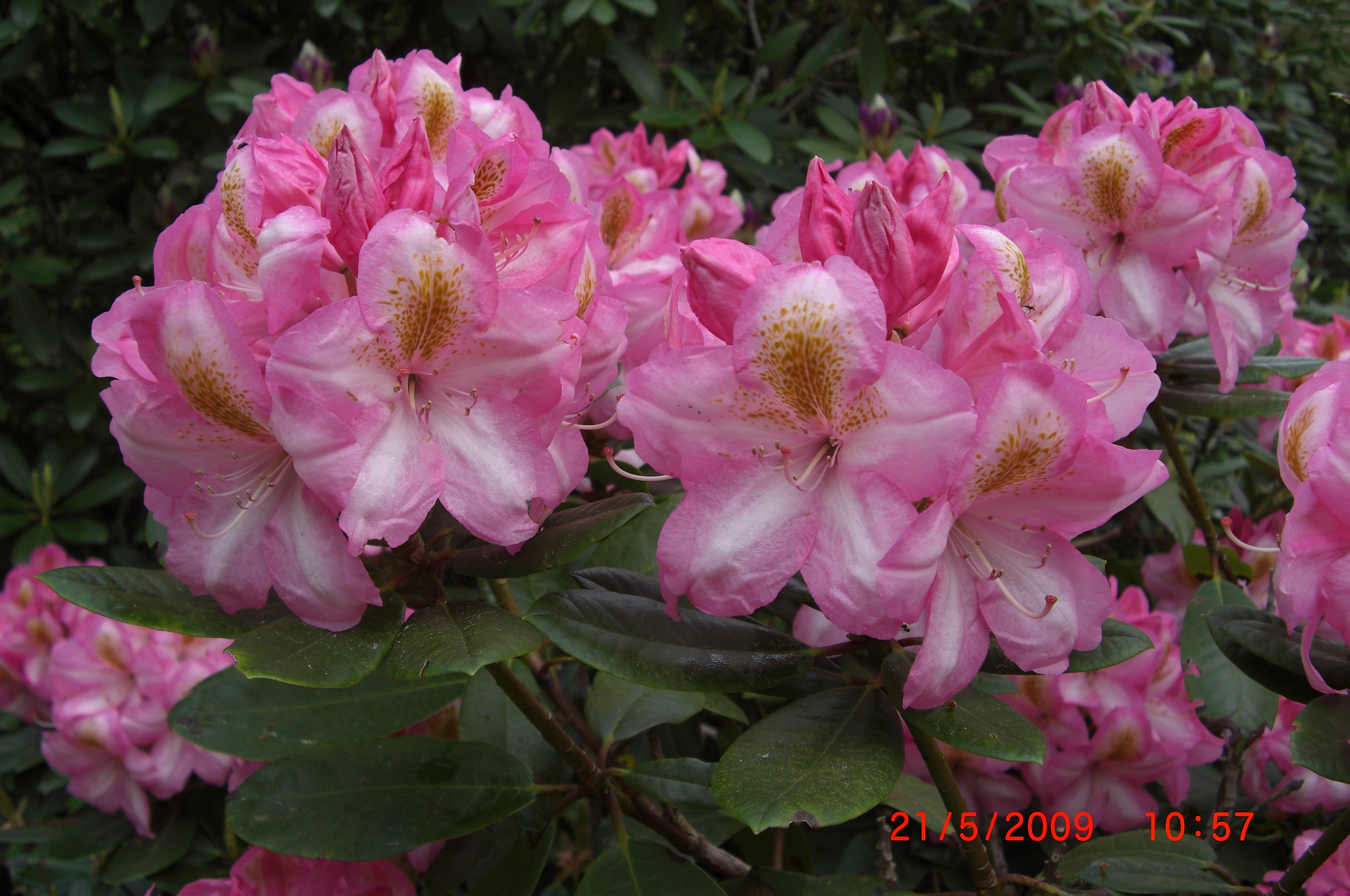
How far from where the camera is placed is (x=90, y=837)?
142 cm

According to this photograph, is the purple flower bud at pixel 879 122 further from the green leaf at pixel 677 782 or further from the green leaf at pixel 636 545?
the green leaf at pixel 677 782

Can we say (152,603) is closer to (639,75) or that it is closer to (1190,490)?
(1190,490)

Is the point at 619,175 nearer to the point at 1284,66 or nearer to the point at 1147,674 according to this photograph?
the point at 1147,674

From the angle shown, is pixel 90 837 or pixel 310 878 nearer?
pixel 310 878

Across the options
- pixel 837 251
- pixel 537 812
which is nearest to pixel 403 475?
pixel 837 251

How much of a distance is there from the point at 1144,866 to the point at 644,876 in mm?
475

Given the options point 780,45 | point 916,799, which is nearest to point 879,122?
point 780,45

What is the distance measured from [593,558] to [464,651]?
0.37 meters

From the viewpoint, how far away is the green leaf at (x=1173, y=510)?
4.65 feet

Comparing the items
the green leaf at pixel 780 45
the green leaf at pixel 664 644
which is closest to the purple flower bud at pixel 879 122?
the green leaf at pixel 780 45

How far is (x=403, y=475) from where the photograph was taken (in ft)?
2.06

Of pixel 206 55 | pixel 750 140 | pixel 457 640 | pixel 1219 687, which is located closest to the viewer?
pixel 457 640

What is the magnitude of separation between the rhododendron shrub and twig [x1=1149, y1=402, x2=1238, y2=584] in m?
0.25
